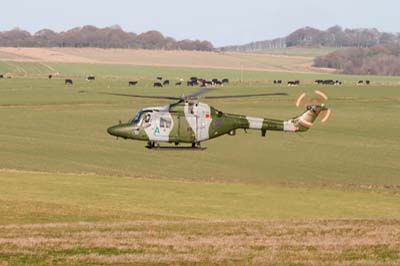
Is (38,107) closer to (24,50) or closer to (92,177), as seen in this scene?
(92,177)

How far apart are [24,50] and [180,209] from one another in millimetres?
165227

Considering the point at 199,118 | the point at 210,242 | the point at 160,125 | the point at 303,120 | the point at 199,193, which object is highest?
the point at 199,118

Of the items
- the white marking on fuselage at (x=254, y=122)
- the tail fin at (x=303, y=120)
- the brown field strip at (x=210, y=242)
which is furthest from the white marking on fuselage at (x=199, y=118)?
the brown field strip at (x=210, y=242)

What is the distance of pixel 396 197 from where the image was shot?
39.3m

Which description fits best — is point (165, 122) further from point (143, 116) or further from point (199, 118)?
point (199, 118)

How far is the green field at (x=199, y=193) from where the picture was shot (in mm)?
22172

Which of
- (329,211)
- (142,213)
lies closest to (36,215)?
(142,213)

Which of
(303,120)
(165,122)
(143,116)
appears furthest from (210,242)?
(303,120)

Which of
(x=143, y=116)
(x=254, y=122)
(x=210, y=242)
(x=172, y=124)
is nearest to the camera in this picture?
(x=210, y=242)

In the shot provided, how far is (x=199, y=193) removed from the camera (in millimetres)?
38188

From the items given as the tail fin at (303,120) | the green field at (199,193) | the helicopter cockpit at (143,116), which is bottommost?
the green field at (199,193)

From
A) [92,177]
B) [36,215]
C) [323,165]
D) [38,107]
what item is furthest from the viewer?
[38,107]

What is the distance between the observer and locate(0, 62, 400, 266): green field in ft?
A: 72.7

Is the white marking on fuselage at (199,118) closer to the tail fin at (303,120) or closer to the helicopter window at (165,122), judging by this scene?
the helicopter window at (165,122)
